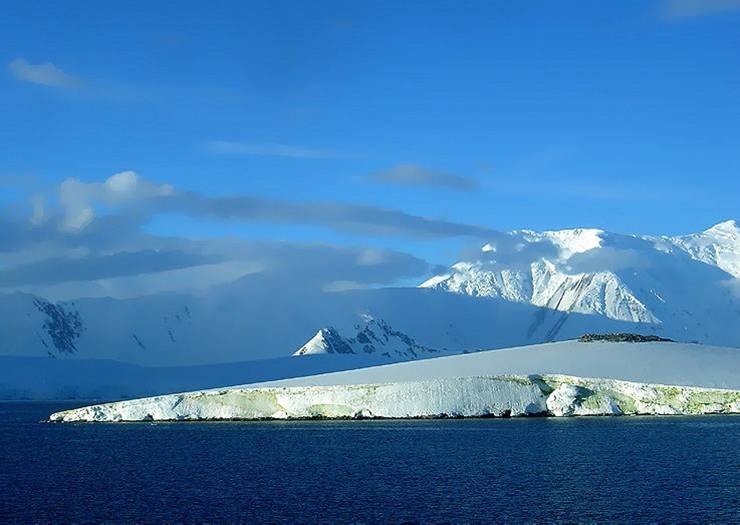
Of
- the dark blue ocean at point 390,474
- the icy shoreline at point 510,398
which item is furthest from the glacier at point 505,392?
the dark blue ocean at point 390,474

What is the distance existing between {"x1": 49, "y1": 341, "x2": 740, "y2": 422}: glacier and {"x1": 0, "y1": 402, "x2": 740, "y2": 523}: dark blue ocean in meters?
6.12

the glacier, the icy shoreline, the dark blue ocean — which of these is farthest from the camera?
the glacier

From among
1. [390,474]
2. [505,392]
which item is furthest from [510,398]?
[390,474]

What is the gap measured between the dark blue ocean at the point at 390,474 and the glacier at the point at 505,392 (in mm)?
6120

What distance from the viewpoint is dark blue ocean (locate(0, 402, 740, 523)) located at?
38.2 meters

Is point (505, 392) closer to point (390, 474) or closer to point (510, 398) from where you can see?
point (510, 398)

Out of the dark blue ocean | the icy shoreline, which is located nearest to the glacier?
the icy shoreline

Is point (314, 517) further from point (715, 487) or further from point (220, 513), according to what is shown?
point (715, 487)

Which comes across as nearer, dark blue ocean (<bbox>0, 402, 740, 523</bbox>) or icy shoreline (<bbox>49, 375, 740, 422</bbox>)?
dark blue ocean (<bbox>0, 402, 740, 523</bbox>)

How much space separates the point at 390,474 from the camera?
1948 inches

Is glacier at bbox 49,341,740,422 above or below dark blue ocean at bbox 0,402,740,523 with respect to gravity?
above

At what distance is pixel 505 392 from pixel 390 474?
131 ft

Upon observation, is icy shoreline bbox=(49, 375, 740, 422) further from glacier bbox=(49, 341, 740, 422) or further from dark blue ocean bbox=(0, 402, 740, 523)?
dark blue ocean bbox=(0, 402, 740, 523)

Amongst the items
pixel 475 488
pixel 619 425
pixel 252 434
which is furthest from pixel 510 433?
pixel 475 488
